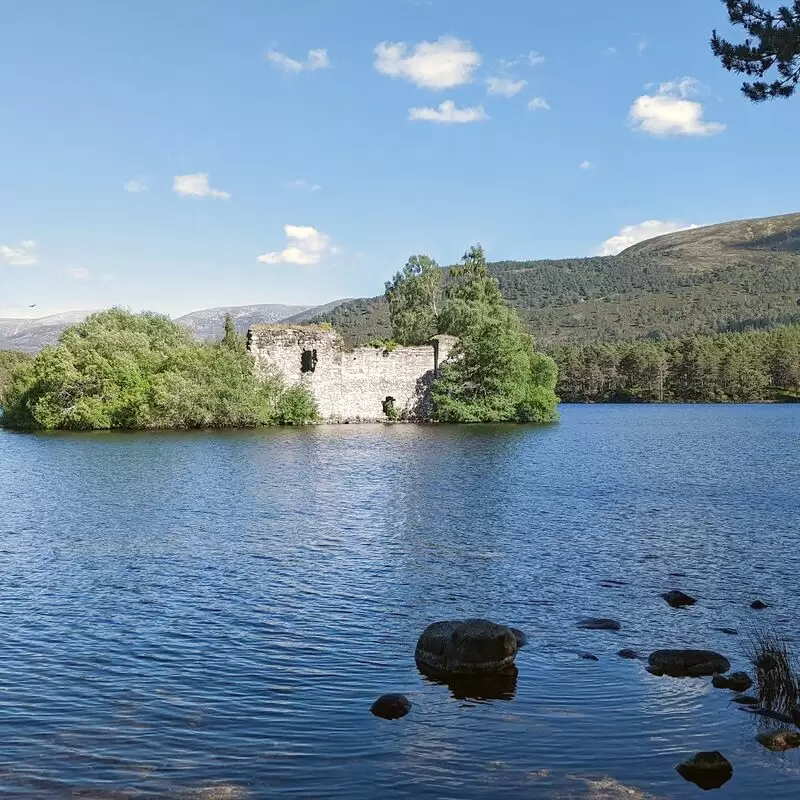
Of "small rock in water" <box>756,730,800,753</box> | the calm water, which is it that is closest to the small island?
the calm water

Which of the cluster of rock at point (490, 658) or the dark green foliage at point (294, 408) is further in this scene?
the dark green foliage at point (294, 408)

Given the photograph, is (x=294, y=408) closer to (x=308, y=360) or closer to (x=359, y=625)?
(x=308, y=360)

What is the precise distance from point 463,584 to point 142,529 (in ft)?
29.0

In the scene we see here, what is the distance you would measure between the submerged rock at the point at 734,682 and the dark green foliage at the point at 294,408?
52.0m

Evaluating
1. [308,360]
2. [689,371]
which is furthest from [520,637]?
[689,371]

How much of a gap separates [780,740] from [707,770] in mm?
1181

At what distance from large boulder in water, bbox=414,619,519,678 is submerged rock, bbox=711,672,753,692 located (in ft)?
7.99

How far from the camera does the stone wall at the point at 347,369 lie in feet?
200

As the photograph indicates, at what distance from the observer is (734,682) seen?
9.63m

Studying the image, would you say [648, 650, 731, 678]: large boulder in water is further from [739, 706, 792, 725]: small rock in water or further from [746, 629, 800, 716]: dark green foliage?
[739, 706, 792, 725]: small rock in water

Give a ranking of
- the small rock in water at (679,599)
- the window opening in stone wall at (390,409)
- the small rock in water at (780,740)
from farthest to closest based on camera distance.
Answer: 1. the window opening in stone wall at (390,409)
2. the small rock in water at (679,599)
3. the small rock in water at (780,740)

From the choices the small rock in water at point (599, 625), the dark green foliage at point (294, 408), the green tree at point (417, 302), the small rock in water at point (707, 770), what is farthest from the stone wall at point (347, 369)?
the small rock in water at point (707, 770)

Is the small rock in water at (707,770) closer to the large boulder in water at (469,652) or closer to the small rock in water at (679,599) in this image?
the large boulder in water at (469,652)

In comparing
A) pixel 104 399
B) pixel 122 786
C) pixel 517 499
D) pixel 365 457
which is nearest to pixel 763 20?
pixel 122 786
